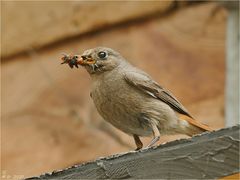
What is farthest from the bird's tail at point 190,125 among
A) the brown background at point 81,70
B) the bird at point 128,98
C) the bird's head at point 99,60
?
the brown background at point 81,70

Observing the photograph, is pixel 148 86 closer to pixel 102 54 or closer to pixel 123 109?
pixel 123 109

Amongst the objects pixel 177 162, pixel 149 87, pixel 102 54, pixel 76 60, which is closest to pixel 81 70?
pixel 102 54

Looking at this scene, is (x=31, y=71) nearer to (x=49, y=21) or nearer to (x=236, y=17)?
(x=49, y=21)

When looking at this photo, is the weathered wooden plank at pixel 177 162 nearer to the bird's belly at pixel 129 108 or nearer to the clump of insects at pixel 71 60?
the clump of insects at pixel 71 60

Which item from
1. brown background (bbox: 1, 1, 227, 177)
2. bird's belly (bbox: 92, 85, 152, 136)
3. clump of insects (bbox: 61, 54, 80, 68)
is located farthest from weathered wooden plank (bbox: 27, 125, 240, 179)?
brown background (bbox: 1, 1, 227, 177)

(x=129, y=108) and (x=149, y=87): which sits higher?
(x=149, y=87)
